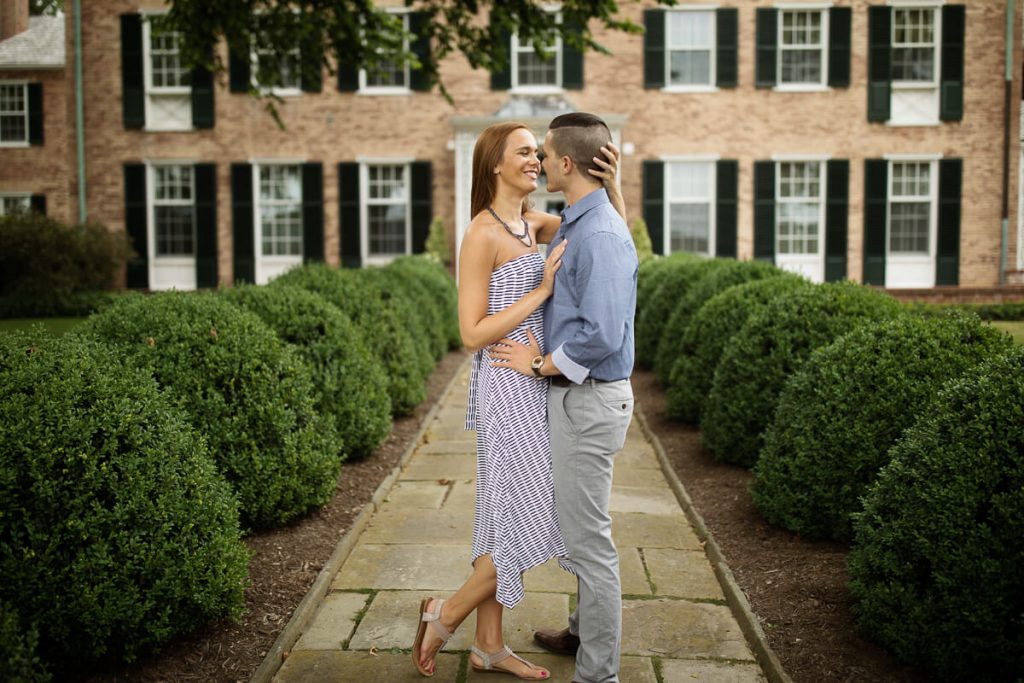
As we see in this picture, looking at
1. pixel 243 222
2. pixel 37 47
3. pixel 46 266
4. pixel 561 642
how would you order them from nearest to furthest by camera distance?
pixel 561 642 → pixel 46 266 → pixel 243 222 → pixel 37 47

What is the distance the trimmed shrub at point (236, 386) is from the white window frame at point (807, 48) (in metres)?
18.3

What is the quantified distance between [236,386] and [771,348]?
10.9ft

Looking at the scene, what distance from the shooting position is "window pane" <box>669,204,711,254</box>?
2100 cm

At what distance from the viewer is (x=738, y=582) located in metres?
4.39

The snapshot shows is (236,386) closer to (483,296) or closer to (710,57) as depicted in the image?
(483,296)

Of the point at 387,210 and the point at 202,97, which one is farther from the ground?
the point at 202,97

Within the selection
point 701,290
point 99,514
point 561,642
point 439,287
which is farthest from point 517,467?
point 439,287

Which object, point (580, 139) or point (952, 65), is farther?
point (952, 65)

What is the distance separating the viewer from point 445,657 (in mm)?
3633

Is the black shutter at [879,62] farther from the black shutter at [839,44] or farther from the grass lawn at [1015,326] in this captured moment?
the grass lawn at [1015,326]

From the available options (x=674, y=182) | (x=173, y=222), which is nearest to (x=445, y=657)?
(x=674, y=182)

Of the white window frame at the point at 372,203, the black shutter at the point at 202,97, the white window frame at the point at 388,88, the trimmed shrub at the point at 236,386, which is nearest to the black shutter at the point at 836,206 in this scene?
the white window frame at the point at 372,203

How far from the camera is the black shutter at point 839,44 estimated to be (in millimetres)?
20469

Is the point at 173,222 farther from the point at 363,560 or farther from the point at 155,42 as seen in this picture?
the point at 363,560
